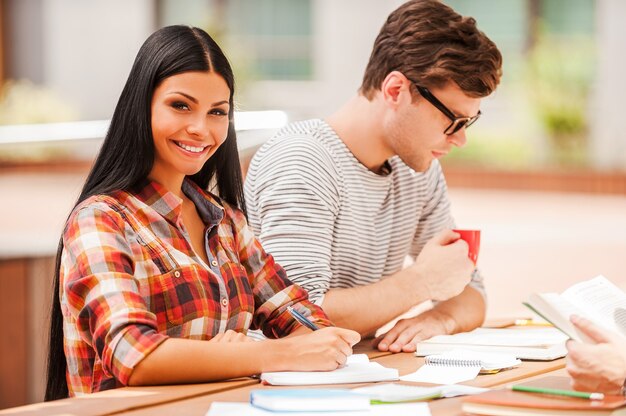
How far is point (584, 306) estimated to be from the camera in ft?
6.27

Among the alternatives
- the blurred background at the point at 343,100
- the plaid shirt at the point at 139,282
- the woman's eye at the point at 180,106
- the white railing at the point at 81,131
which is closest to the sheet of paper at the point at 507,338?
the plaid shirt at the point at 139,282

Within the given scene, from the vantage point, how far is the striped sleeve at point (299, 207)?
2428 millimetres

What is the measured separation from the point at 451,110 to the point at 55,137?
2.20 m

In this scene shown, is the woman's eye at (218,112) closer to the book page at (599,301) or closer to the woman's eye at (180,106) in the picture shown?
the woman's eye at (180,106)

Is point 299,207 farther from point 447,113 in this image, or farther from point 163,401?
point 163,401

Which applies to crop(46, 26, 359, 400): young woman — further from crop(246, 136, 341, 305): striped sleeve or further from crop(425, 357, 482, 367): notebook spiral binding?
crop(246, 136, 341, 305): striped sleeve

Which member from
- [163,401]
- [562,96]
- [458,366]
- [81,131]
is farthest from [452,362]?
[562,96]

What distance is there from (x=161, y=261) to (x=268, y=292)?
362mm

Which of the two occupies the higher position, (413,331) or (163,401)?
(163,401)

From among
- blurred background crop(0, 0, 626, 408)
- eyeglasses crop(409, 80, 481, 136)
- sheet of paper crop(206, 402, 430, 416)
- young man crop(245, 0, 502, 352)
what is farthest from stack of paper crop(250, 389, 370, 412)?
blurred background crop(0, 0, 626, 408)

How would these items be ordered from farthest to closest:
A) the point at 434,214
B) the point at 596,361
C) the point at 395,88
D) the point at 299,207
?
the point at 434,214 < the point at 395,88 < the point at 299,207 < the point at 596,361

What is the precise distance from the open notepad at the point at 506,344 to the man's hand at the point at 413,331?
33mm

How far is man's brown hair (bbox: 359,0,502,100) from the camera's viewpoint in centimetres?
252

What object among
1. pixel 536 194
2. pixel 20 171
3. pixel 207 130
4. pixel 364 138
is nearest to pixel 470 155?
pixel 536 194
